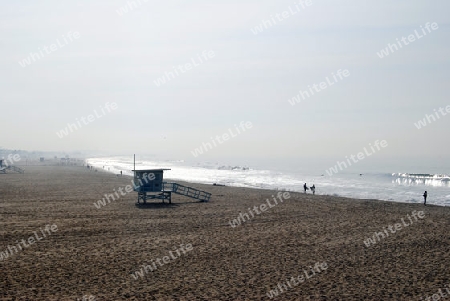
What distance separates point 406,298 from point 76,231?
1503 centimetres

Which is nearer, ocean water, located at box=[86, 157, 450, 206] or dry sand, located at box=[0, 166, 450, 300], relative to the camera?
dry sand, located at box=[0, 166, 450, 300]

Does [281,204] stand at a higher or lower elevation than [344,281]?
lower

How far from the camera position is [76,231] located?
2042cm

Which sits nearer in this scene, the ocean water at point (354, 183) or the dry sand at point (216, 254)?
the dry sand at point (216, 254)

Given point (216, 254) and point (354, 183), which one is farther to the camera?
point (354, 183)

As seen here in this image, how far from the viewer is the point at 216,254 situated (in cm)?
1648

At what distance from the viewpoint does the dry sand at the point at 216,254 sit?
12227 mm

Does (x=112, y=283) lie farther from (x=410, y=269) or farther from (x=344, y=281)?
(x=410, y=269)

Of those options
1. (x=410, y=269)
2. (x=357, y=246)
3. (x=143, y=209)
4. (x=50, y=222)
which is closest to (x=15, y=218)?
(x=50, y=222)

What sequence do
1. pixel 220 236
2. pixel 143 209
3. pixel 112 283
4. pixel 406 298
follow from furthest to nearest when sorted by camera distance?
pixel 143 209, pixel 220 236, pixel 112 283, pixel 406 298

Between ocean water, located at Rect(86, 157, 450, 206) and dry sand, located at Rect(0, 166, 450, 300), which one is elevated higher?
dry sand, located at Rect(0, 166, 450, 300)

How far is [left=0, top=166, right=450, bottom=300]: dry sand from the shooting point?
12227 mm

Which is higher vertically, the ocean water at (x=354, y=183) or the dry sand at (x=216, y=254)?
the dry sand at (x=216, y=254)

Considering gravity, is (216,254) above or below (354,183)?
above
